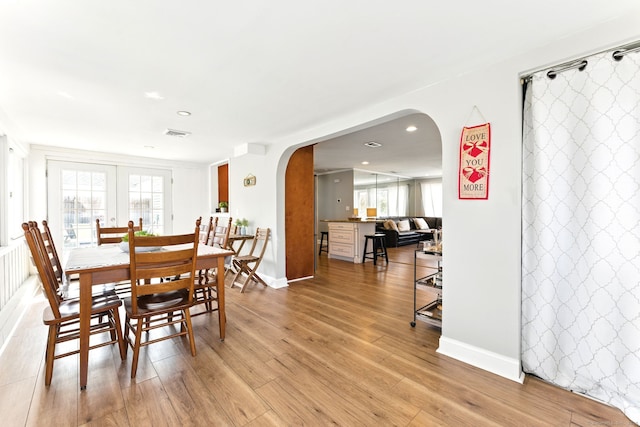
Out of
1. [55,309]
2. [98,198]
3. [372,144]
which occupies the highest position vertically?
[372,144]

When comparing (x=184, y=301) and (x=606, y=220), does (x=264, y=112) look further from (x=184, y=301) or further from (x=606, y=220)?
(x=606, y=220)

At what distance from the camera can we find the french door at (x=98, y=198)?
4.89 m

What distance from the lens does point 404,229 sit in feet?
29.8

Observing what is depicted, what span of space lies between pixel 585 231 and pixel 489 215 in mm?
526

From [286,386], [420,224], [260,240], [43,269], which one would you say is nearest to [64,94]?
[43,269]

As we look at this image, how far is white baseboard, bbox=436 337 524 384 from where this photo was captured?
195 centimetres

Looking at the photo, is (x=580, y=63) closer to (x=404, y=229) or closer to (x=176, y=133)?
(x=176, y=133)

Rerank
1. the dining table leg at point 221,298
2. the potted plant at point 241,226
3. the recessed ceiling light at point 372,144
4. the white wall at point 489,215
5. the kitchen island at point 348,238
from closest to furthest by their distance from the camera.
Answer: the white wall at point 489,215 < the dining table leg at point 221,298 < the potted plant at point 241,226 < the recessed ceiling light at point 372,144 < the kitchen island at point 348,238

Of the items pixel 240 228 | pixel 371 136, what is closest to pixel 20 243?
pixel 240 228

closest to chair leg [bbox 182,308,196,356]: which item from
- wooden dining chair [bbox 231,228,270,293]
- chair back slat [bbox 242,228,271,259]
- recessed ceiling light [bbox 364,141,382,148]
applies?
wooden dining chair [bbox 231,228,270,293]

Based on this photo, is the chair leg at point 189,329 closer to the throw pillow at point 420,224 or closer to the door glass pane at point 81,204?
the door glass pane at point 81,204

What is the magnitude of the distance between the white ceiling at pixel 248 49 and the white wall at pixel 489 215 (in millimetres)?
113

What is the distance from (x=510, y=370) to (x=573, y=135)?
1.61 m

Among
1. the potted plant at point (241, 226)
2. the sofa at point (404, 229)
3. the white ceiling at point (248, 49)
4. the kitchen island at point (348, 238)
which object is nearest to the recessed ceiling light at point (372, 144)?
the kitchen island at point (348, 238)
